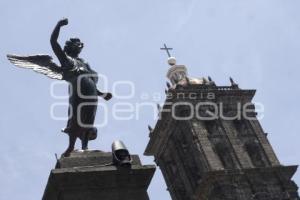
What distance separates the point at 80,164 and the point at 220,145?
3424 centimetres

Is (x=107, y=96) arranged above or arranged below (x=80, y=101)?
above

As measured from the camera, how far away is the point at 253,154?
134 feet

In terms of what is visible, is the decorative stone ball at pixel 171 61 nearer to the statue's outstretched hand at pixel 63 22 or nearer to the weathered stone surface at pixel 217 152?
the weathered stone surface at pixel 217 152

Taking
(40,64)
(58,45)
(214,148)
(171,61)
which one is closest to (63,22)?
(58,45)

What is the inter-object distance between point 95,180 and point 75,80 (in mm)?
1392

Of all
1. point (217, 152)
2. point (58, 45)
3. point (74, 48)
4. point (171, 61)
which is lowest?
point (58, 45)

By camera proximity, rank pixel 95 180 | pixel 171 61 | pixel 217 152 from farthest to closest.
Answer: pixel 171 61 < pixel 217 152 < pixel 95 180

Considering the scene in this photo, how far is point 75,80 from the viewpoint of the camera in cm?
721

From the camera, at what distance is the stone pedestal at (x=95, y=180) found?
6.23 m

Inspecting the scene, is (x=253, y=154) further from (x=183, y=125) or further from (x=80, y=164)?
(x=80, y=164)

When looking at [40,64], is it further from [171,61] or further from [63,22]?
[171,61]

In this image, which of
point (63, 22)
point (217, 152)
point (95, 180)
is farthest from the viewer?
point (217, 152)

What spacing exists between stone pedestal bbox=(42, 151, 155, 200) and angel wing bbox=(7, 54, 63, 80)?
1274mm

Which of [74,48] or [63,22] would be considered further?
[74,48]
